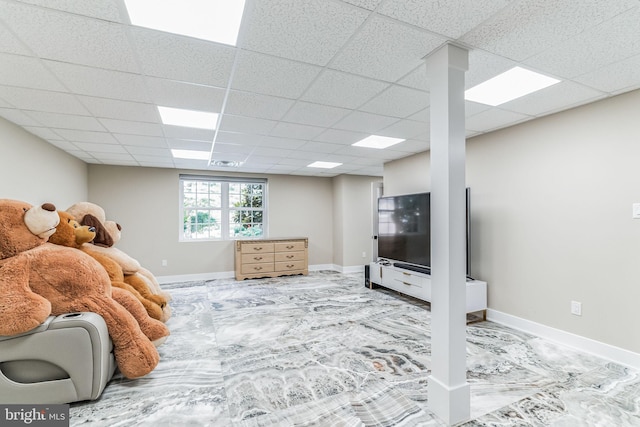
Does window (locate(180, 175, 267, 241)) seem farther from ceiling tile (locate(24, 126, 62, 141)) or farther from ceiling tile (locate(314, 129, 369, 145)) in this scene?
ceiling tile (locate(314, 129, 369, 145))

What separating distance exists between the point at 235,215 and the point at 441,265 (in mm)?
5369

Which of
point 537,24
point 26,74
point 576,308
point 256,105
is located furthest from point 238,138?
point 576,308

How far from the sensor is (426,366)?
7.88ft

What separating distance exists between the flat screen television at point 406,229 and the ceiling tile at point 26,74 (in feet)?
12.8

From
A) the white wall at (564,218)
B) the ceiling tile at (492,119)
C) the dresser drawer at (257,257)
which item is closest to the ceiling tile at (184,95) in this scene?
the ceiling tile at (492,119)

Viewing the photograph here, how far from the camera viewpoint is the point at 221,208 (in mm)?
6320

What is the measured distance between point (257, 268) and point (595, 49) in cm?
558

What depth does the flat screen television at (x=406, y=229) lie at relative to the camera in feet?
12.9

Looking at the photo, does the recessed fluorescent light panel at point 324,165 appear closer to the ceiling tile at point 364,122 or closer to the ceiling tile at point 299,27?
the ceiling tile at point 364,122

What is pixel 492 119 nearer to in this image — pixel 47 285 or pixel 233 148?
pixel 233 148

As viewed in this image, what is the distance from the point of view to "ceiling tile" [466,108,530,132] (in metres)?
2.92

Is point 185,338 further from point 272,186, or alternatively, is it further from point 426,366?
point 272,186

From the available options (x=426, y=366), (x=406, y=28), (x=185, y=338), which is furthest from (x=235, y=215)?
(x=406, y=28)

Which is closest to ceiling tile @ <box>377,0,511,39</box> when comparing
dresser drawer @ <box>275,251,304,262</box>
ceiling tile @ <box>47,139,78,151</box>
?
ceiling tile @ <box>47,139,78,151</box>
